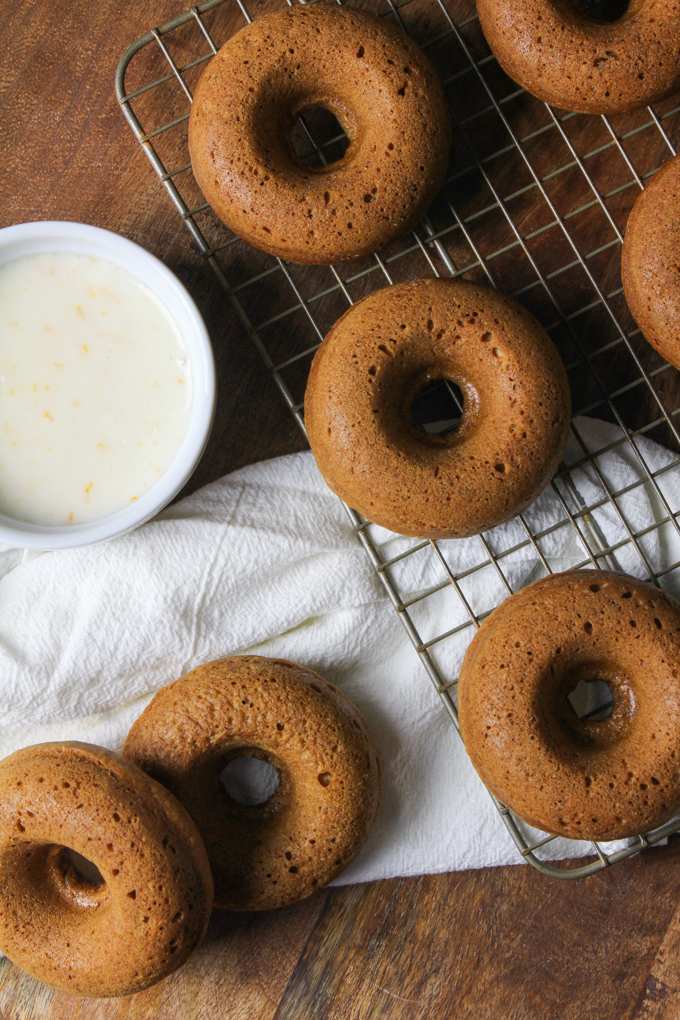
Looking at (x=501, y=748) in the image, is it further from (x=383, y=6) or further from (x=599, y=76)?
(x=383, y=6)

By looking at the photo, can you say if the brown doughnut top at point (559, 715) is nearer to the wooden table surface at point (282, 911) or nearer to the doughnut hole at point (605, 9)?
the wooden table surface at point (282, 911)

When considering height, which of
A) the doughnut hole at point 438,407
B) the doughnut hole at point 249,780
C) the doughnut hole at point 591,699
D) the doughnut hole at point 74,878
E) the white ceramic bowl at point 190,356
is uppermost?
the white ceramic bowl at point 190,356

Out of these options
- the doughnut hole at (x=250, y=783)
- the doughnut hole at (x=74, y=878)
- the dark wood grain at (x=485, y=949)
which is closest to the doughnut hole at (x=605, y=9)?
the doughnut hole at (x=250, y=783)

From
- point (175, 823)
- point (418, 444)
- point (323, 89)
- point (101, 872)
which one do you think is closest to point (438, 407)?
point (418, 444)

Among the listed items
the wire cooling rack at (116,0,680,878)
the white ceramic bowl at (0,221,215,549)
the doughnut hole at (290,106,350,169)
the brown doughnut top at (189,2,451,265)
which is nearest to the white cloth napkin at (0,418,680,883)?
the wire cooling rack at (116,0,680,878)

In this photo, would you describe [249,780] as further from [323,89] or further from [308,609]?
[323,89]

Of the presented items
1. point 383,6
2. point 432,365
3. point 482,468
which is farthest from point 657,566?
point 383,6
